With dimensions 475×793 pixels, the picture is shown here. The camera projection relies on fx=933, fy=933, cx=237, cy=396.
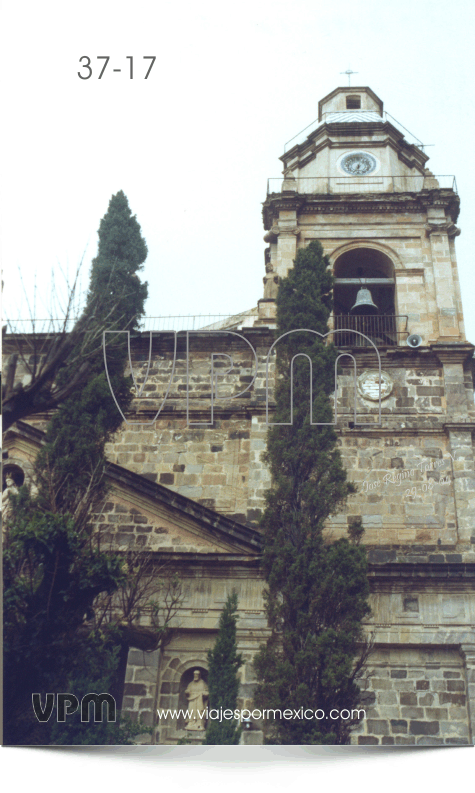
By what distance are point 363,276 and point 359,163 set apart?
8.85 ft

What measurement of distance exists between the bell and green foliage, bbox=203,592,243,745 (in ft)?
21.6

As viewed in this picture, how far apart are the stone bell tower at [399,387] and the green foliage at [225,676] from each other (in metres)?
1.85

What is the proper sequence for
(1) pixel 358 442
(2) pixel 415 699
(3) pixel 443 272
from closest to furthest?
1. (2) pixel 415 699
2. (1) pixel 358 442
3. (3) pixel 443 272

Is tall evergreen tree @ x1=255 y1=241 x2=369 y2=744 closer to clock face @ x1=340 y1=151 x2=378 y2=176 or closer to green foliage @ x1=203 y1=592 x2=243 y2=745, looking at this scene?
green foliage @ x1=203 y1=592 x2=243 y2=745

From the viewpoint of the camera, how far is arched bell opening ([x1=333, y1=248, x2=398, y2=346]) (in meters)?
18.0

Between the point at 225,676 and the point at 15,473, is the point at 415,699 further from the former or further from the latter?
the point at 15,473

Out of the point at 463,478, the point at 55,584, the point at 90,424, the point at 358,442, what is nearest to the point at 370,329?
the point at 358,442

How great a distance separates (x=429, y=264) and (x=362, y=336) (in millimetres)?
2325

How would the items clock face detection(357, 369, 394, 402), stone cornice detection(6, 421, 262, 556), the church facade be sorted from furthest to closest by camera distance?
clock face detection(357, 369, 394, 402)
stone cornice detection(6, 421, 262, 556)
the church facade

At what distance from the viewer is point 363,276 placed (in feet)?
64.9

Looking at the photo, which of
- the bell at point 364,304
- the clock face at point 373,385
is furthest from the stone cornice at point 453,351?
the bell at point 364,304

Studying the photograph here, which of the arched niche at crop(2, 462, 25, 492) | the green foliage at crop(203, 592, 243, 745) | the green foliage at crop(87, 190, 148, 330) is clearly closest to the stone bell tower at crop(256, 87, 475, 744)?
the green foliage at crop(203, 592, 243, 745)

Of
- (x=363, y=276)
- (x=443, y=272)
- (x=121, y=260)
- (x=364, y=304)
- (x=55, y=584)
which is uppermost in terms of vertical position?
(x=363, y=276)

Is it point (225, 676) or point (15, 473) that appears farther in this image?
point (15, 473)
